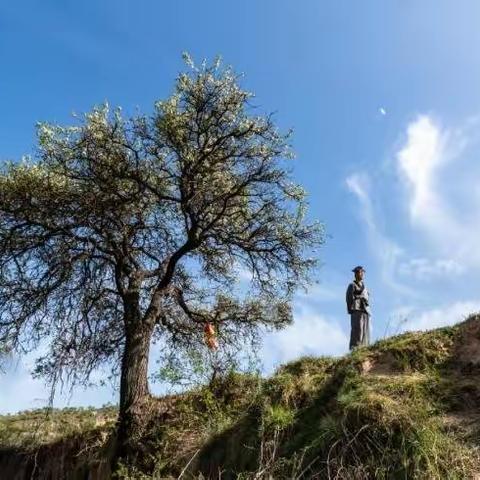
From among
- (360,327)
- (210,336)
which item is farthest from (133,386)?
(360,327)

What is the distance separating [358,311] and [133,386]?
5.77m

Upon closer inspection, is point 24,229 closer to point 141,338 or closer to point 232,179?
point 141,338

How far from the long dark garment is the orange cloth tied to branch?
508cm

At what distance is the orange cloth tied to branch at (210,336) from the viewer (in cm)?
1934

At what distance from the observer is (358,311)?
51.6 ft

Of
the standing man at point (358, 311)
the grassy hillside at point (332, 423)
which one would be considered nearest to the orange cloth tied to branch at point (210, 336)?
the grassy hillside at point (332, 423)

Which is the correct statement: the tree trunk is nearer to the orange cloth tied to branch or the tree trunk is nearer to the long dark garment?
the orange cloth tied to branch

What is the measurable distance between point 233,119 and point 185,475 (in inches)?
386

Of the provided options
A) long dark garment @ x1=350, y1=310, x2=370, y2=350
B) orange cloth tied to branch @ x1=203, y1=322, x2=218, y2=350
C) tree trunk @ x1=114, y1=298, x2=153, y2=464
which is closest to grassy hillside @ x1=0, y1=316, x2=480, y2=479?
tree trunk @ x1=114, y1=298, x2=153, y2=464

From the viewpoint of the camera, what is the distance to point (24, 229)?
17828 millimetres

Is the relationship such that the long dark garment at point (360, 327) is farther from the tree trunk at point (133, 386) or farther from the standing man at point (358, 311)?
the tree trunk at point (133, 386)

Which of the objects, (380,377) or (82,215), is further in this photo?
(82,215)

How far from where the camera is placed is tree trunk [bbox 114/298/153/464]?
49.5 feet

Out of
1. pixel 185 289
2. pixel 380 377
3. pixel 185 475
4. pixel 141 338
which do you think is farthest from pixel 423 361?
pixel 185 289
